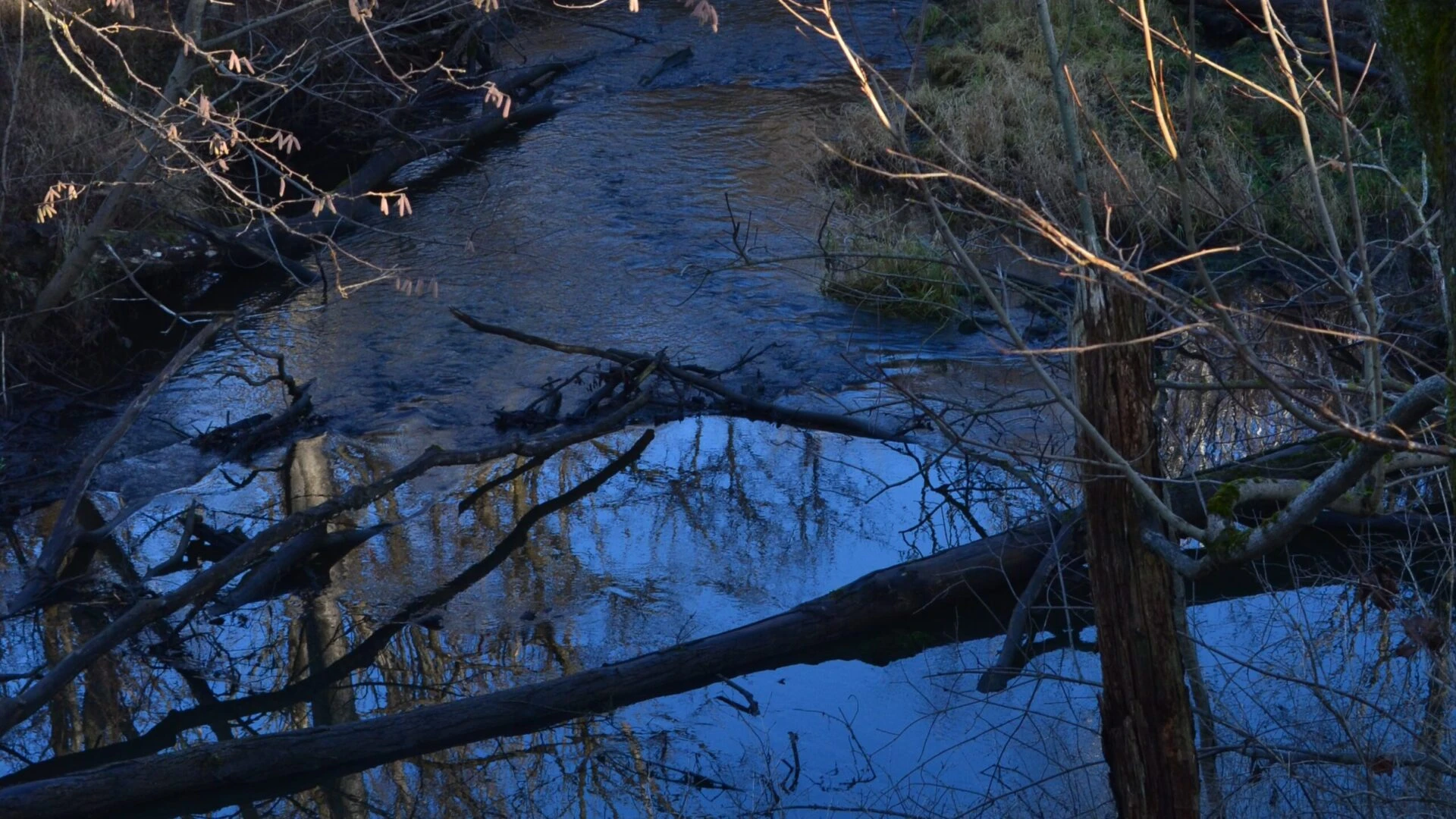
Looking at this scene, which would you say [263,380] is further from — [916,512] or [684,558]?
[916,512]

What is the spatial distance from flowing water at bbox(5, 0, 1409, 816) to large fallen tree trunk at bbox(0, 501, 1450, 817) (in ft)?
0.34

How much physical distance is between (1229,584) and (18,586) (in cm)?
568

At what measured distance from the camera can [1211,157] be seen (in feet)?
32.8

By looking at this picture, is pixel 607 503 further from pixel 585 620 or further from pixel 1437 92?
pixel 1437 92

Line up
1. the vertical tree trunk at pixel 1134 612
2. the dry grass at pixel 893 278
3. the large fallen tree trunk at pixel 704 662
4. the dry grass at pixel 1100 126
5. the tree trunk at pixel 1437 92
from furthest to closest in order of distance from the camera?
the dry grass at pixel 1100 126 → the dry grass at pixel 893 278 → the large fallen tree trunk at pixel 704 662 → the vertical tree trunk at pixel 1134 612 → the tree trunk at pixel 1437 92

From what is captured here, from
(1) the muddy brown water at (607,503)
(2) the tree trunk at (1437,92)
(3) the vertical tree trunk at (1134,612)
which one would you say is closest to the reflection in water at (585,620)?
(1) the muddy brown water at (607,503)

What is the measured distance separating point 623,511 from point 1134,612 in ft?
13.1

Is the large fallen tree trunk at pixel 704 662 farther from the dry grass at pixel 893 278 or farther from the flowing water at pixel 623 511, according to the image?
the dry grass at pixel 893 278

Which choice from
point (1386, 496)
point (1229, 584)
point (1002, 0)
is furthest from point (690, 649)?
point (1002, 0)

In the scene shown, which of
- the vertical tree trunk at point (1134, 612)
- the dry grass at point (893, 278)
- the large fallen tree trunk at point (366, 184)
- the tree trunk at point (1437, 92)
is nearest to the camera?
the tree trunk at point (1437, 92)

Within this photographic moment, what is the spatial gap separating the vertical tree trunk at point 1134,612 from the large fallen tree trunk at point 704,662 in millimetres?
841

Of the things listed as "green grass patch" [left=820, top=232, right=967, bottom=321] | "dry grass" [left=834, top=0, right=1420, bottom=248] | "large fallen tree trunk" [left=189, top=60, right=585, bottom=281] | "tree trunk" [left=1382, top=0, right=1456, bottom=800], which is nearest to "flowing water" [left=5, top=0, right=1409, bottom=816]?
"green grass patch" [left=820, top=232, right=967, bottom=321]

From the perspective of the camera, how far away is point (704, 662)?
5508 mm

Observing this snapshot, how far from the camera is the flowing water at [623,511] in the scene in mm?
5094
